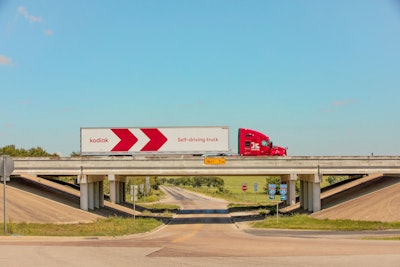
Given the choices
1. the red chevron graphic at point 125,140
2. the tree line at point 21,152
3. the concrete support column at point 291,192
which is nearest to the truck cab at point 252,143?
the concrete support column at point 291,192

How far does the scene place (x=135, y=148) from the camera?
163 ft

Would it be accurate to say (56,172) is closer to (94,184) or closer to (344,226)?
(94,184)

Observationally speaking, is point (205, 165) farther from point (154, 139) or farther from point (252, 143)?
point (252, 143)

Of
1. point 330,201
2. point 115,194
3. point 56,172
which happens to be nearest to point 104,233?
point 56,172

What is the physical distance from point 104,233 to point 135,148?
75.2 feet

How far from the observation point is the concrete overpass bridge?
45.7 meters

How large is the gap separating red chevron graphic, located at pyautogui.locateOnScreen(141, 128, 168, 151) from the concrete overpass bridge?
10.5ft

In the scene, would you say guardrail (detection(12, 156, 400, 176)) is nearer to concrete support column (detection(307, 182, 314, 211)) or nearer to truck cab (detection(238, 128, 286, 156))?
concrete support column (detection(307, 182, 314, 211))

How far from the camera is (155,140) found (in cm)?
4975

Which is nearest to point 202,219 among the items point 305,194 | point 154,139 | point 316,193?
point 154,139

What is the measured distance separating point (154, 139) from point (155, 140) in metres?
0.16

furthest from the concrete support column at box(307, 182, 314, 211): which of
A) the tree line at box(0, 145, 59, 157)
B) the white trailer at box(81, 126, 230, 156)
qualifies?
the tree line at box(0, 145, 59, 157)

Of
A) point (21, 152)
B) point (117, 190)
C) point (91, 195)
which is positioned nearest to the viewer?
point (91, 195)

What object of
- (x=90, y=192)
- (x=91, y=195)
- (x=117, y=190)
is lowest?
(x=117, y=190)
